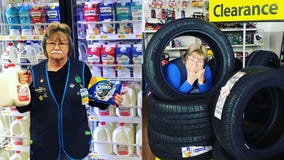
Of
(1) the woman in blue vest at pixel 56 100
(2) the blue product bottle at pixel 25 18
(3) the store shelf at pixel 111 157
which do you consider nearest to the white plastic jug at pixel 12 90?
(1) the woman in blue vest at pixel 56 100

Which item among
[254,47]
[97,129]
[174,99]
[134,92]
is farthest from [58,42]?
[254,47]

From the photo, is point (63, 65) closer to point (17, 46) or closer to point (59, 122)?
point (59, 122)

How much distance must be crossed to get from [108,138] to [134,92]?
644mm

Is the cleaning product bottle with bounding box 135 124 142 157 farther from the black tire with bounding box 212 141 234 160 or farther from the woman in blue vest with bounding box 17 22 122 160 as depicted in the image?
the black tire with bounding box 212 141 234 160

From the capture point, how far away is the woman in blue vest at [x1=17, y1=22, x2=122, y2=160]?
85.7 inches

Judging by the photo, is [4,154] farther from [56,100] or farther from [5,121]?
[56,100]

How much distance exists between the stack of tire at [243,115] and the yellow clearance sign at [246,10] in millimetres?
509

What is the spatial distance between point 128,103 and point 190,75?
189 centimetres

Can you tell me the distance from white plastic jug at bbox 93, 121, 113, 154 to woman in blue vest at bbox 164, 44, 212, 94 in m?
2.13

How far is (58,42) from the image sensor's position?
2148 millimetres

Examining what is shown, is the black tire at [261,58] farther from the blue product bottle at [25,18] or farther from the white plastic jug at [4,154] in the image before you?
the white plastic jug at [4,154]

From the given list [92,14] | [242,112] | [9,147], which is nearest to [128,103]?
[92,14]

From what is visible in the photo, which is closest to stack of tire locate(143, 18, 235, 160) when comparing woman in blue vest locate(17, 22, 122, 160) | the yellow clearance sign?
the yellow clearance sign

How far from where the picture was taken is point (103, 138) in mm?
3494
